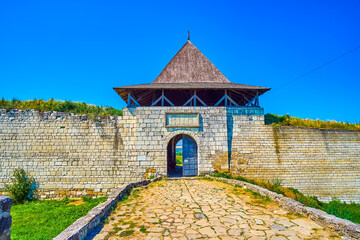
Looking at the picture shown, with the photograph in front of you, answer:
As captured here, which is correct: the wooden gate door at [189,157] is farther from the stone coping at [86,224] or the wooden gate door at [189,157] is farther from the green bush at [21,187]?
the green bush at [21,187]

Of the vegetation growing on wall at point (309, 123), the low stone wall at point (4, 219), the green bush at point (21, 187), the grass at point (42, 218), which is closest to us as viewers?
the low stone wall at point (4, 219)

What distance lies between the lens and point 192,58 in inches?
566

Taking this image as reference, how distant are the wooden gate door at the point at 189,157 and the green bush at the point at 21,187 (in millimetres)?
7155

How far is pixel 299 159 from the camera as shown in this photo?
35.7 ft

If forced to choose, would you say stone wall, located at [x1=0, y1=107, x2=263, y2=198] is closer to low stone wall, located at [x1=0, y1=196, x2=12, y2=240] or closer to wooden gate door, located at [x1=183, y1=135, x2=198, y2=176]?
wooden gate door, located at [x1=183, y1=135, x2=198, y2=176]

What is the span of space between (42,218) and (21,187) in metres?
3.83

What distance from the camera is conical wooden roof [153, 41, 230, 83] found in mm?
13195

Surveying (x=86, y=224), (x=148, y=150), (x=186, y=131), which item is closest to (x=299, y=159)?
(x=186, y=131)

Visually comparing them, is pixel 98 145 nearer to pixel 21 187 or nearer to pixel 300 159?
pixel 21 187

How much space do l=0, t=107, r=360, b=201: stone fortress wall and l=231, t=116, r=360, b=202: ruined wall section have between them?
48 millimetres

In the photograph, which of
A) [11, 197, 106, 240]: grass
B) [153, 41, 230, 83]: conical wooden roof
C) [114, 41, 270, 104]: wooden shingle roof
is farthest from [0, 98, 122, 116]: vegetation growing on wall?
[11, 197, 106, 240]: grass

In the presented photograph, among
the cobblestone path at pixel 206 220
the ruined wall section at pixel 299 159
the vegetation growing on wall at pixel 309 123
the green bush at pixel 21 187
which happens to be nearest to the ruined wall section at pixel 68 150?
the green bush at pixel 21 187

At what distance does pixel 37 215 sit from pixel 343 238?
8.67 m

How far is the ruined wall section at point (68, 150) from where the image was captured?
10.3 metres
